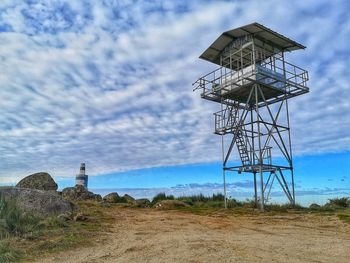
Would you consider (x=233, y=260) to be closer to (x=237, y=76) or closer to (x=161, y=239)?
(x=161, y=239)

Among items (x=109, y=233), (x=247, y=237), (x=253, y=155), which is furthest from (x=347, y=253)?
(x=253, y=155)

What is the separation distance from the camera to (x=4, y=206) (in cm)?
1152

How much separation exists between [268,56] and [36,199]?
18.8 metres

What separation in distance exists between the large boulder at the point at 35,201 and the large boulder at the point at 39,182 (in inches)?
460

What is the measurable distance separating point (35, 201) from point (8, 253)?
6334 mm

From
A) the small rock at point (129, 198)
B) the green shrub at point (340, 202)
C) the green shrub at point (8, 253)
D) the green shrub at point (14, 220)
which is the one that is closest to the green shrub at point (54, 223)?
the green shrub at point (14, 220)

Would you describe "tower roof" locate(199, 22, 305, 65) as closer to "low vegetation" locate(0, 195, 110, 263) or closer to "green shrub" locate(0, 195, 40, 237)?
"low vegetation" locate(0, 195, 110, 263)

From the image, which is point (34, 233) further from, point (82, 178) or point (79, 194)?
point (82, 178)

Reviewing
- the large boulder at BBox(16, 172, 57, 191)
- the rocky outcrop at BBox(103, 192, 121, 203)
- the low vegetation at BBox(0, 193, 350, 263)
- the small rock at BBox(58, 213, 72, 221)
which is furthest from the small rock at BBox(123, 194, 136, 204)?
the low vegetation at BBox(0, 193, 350, 263)

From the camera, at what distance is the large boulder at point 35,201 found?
520 inches

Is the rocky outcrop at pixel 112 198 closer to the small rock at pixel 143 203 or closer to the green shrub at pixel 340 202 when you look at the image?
the small rock at pixel 143 203

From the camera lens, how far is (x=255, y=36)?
24.7 m

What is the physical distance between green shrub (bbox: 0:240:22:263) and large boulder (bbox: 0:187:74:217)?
461 cm

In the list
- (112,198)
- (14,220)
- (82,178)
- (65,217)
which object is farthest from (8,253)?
(82,178)
